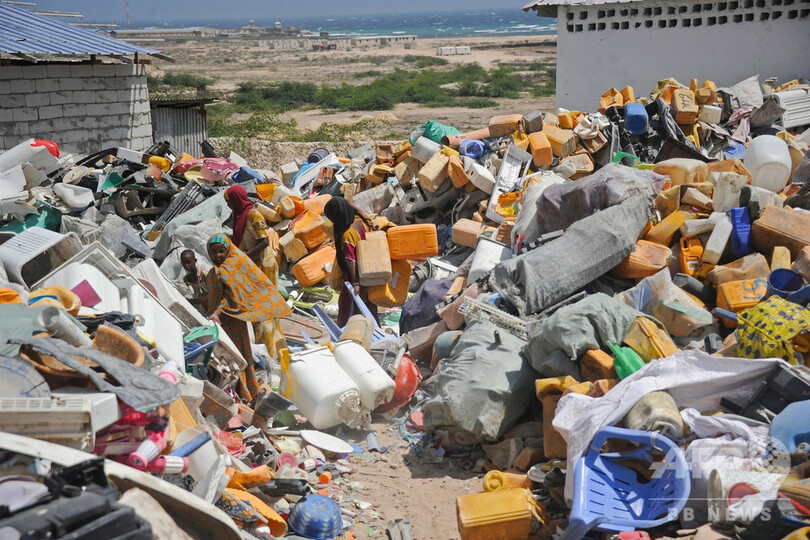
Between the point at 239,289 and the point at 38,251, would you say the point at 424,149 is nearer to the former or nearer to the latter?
the point at 239,289

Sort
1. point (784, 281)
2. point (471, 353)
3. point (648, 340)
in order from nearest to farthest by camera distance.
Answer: point (648, 340), point (784, 281), point (471, 353)

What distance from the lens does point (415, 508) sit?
4.64m

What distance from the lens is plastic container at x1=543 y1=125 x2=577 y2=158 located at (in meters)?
8.88

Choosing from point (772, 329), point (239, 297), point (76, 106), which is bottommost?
point (239, 297)

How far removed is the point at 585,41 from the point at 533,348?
10.7 meters

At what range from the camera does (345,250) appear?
667cm

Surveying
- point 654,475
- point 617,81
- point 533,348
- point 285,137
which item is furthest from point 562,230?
point 285,137

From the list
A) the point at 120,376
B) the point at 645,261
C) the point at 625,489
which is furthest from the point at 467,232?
the point at 120,376

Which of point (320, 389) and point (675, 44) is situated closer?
point (320, 389)

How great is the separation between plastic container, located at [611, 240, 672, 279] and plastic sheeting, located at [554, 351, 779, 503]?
1.76 m

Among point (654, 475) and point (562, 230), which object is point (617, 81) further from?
point (654, 475)

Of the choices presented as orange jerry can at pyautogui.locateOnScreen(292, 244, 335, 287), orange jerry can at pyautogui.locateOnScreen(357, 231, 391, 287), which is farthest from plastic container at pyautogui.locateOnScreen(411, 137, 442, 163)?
orange jerry can at pyautogui.locateOnScreen(357, 231, 391, 287)

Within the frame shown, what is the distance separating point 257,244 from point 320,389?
5.53 ft

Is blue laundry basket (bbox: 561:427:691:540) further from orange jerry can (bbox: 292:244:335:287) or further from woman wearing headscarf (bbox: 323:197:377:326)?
orange jerry can (bbox: 292:244:335:287)
